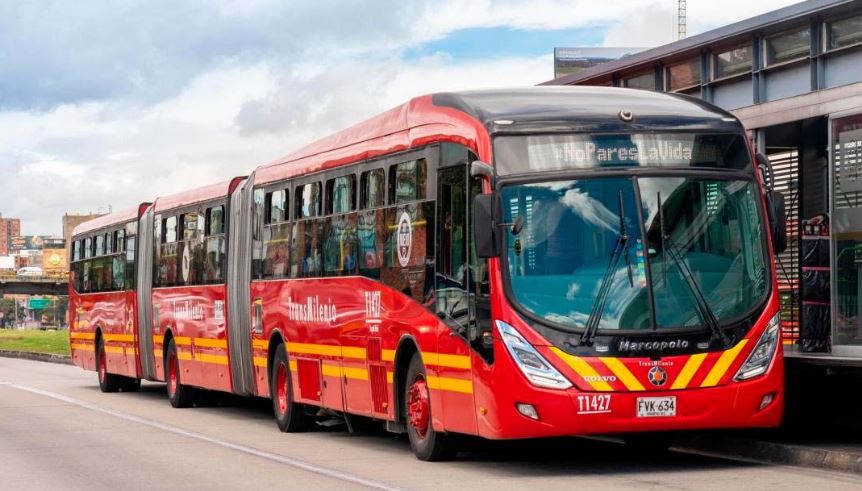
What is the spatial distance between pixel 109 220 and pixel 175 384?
7.39m

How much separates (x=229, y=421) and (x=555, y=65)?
3919 inches

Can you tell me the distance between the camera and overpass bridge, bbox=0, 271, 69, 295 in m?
154

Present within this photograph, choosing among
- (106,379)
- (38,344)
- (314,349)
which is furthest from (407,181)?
(38,344)

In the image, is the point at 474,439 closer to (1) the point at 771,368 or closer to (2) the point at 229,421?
(1) the point at 771,368

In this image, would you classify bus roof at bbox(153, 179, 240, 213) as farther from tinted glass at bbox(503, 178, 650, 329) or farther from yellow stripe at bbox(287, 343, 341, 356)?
tinted glass at bbox(503, 178, 650, 329)

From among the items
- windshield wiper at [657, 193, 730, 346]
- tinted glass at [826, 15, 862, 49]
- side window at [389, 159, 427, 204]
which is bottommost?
windshield wiper at [657, 193, 730, 346]

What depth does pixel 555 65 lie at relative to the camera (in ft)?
395

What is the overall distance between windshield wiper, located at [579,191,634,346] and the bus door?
3.84 ft

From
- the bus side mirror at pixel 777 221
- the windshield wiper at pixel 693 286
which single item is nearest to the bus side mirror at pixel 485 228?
the windshield wiper at pixel 693 286

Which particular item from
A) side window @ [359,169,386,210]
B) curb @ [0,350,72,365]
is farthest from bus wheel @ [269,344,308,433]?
curb @ [0,350,72,365]

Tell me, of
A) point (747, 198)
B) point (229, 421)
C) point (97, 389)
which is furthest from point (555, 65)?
point (747, 198)

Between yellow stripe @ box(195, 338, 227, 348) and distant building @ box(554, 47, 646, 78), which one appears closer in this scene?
yellow stripe @ box(195, 338, 227, 348)

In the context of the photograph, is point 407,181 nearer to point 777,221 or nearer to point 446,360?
point 446,360

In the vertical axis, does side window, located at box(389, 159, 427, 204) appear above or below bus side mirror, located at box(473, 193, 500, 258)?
above
